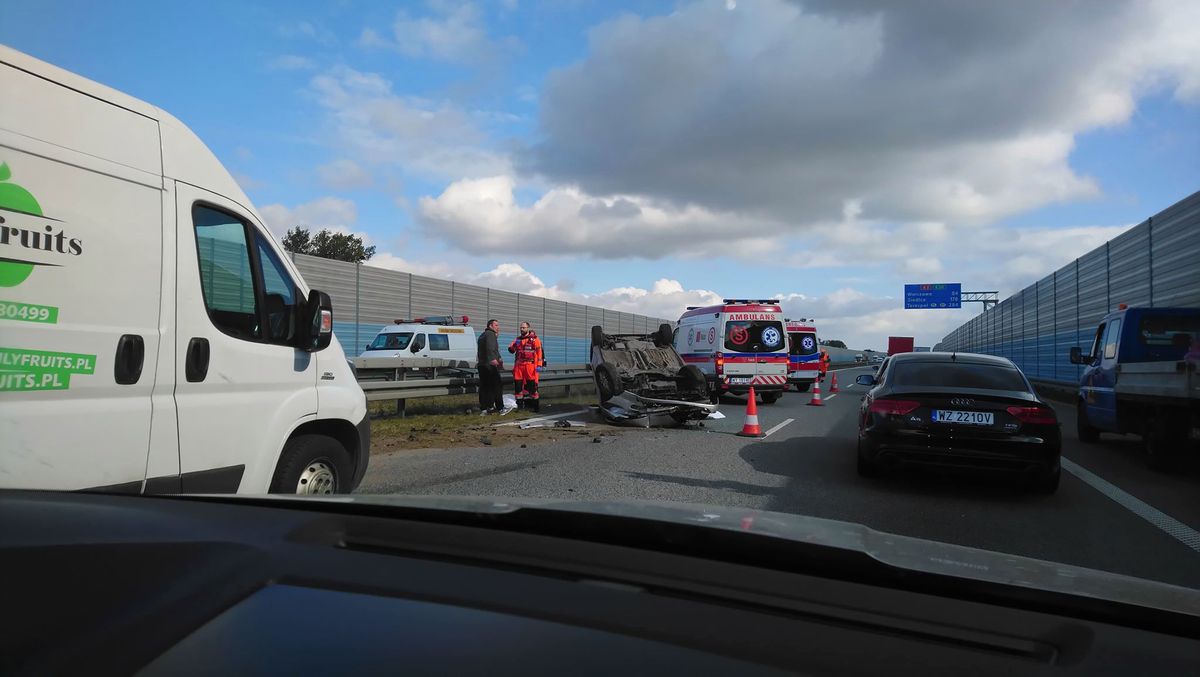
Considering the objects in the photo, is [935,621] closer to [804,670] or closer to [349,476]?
[804,670]

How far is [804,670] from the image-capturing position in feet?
3.97

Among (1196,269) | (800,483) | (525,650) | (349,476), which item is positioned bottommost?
(800,483)

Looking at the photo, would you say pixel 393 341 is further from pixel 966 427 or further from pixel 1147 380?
pixel 1147 380

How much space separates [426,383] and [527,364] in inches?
90.0

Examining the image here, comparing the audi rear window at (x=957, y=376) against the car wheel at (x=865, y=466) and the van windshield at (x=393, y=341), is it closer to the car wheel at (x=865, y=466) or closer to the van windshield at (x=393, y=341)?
the car wheel at (x=865, y=466)

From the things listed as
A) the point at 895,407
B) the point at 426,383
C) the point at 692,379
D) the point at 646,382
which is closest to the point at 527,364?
the point at 426,383

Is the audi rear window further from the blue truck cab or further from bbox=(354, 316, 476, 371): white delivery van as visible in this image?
bbox=(354, 316, 476, 371): white delivery van

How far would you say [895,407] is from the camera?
21.8ft

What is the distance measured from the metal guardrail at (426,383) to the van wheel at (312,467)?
4329 mm

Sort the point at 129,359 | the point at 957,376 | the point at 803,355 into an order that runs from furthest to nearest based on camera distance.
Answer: the point at 803,355, the point at 957,376, the point at 129,359

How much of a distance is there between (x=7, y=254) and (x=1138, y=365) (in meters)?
10.2

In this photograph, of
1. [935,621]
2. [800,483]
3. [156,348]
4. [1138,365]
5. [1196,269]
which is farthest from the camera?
[1196,269]

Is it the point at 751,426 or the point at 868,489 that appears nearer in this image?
the point at 868,489

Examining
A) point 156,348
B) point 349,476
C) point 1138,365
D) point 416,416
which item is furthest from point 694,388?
point 156,348
